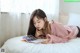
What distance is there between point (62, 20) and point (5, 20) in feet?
3.35

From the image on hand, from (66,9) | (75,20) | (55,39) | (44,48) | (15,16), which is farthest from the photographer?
(66,9)

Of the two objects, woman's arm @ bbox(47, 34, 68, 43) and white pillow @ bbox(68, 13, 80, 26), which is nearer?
woman's arm @ bbox(47, 34, 68, 43)

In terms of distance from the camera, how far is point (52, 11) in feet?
9.33

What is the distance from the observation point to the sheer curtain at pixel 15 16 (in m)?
2.34

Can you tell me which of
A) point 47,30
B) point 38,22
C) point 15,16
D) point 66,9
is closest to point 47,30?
point 47,30

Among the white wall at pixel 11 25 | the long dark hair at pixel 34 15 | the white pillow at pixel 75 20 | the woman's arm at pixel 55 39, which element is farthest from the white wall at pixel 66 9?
the woman's arm at pixel 55 39

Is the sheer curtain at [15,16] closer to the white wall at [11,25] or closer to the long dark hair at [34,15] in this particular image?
the white wall at [11,25]

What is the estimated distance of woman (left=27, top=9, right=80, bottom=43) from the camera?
190cm

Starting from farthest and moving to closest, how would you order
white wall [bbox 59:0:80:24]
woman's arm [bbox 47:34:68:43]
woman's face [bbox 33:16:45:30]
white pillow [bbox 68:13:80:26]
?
white wall [bbox 59:0:80:24], white pillow [bbox 68:13:80:26], woman's face [bbox 33:16:45:30], woman's arm [bbox 47:34:68:43]

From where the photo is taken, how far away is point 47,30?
6.71 feet

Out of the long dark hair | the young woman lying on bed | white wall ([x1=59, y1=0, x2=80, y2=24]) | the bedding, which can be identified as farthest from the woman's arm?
white wall ([x1=59, y1=0, x2=80, y2=24])

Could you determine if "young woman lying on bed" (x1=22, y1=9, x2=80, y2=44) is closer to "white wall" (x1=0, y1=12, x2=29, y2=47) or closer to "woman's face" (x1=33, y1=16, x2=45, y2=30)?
"woman's face" (x1=33, y1=16, x2=45, y2=30)

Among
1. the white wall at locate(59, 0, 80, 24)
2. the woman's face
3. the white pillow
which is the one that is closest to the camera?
the woman's face

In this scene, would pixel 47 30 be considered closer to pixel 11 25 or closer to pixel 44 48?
pixel 44 48
